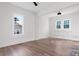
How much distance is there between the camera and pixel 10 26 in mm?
2041

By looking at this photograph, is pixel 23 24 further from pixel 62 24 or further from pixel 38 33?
pixel 62 24

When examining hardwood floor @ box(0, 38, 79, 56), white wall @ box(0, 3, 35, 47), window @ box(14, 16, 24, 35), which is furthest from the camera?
hardwood floor @ box(0, 38, 79, 56)

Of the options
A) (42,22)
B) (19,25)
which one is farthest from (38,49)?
(19,25)

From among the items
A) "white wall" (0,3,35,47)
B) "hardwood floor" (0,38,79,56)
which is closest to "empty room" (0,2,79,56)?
"white wall" (0,3,35,47)

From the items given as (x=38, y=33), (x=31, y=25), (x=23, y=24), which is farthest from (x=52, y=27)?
(x=23, y=24)

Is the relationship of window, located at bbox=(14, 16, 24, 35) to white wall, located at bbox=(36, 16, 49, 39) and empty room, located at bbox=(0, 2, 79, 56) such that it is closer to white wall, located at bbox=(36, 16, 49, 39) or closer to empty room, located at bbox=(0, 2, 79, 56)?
empty room, located at bbox=(0, 2, 79, 56)

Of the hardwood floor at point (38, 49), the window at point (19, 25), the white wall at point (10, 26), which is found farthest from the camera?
the hardwood floor at point (38, 49)

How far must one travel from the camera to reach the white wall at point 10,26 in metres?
1.68

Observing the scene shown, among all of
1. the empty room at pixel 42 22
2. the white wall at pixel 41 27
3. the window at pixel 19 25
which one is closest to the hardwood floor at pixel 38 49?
the empty room at pixel 42 22

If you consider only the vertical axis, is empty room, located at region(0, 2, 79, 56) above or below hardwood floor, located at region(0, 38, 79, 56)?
above

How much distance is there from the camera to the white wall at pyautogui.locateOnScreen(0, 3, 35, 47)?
1.68 metres

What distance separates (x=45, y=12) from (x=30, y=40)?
2.51ft

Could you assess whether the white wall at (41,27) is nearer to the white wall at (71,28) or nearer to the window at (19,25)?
the white wall at (71,28)

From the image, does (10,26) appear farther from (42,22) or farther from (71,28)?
(71,28)
